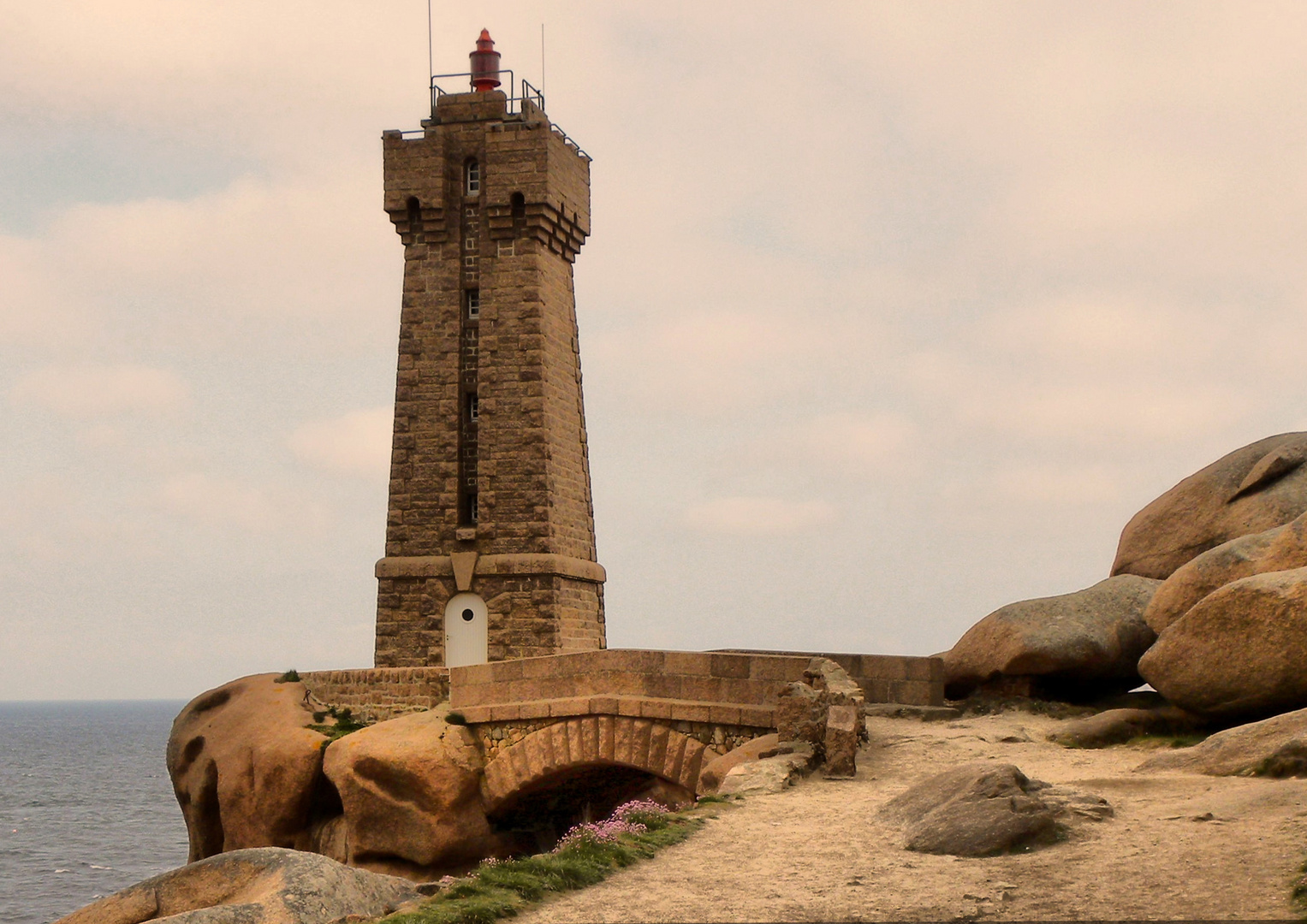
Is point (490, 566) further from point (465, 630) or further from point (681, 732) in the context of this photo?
point (681, 732)

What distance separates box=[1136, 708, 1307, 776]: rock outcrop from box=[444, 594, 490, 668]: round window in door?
15.8 meters

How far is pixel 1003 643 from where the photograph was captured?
57.7 feet

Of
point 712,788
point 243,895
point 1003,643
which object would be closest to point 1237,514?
point 1003,643

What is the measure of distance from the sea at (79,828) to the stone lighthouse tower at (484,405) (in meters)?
13.4

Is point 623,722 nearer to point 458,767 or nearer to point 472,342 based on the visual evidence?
point 458,767

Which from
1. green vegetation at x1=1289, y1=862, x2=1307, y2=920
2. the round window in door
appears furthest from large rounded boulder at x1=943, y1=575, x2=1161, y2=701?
the round window in door

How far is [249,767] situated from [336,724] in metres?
1.50

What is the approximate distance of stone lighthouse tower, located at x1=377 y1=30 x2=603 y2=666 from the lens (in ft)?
86.2

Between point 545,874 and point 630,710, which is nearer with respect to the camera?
point 545,874

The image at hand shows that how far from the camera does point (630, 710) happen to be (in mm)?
17703

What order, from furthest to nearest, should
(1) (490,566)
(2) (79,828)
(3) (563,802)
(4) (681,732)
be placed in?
(2) (79,828)
(1) (490,566)
(3) (563,802)
(4) (681,732)

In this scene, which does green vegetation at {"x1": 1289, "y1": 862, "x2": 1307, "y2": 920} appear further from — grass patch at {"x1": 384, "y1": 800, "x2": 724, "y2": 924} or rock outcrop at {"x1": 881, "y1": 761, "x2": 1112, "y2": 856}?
grass patch at {"x1": 384, "y1": 800, "x2": 724, "y2": 924}

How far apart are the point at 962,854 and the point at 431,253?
2032cm

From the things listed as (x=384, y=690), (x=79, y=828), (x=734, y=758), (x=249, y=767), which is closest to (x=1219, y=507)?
(x=734, y=758)
